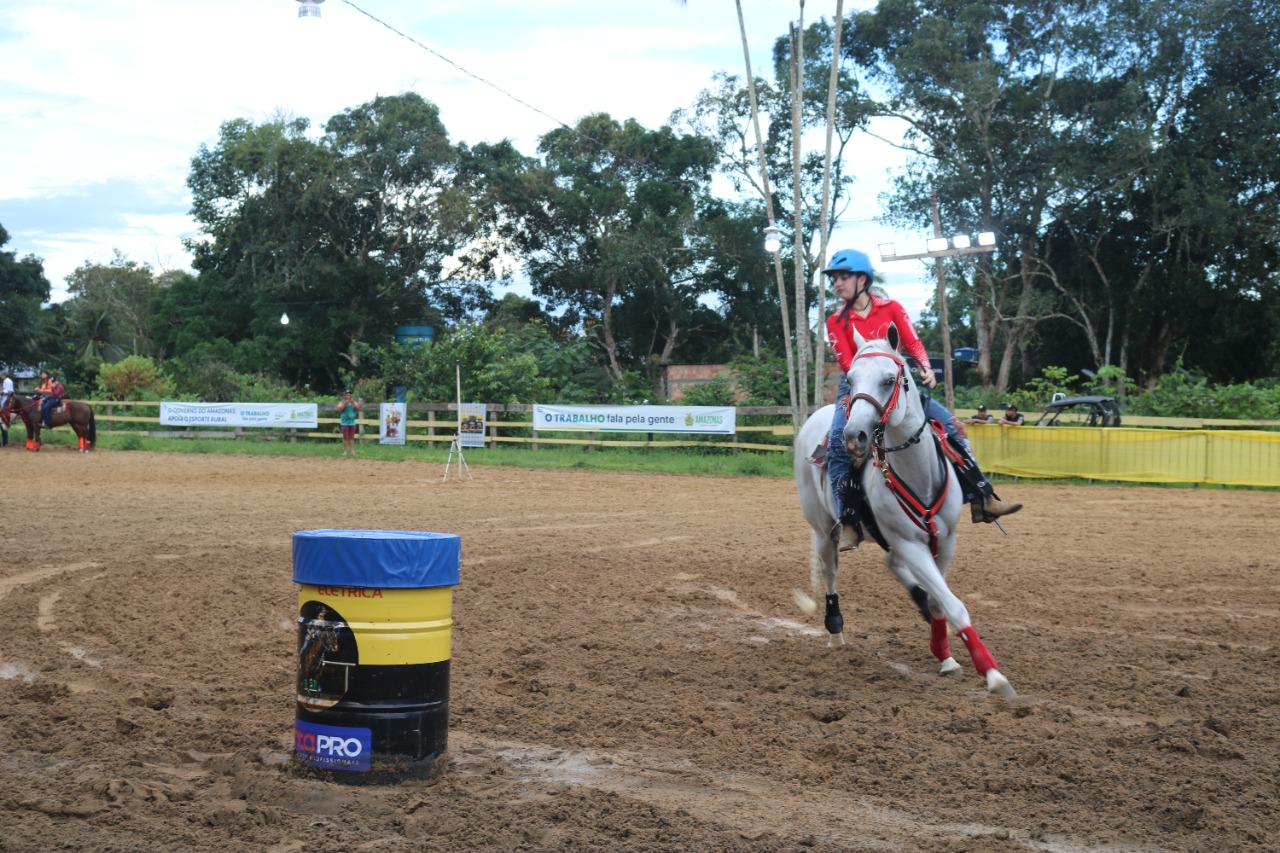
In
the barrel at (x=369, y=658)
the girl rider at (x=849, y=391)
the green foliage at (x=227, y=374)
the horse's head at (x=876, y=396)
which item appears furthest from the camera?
the green foliage at (x=227, y=374)

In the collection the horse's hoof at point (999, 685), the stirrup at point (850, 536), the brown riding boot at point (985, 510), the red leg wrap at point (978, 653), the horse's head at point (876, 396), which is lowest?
the horse's hoof at point (999, 685)

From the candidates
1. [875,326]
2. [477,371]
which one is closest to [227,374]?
[477,371]

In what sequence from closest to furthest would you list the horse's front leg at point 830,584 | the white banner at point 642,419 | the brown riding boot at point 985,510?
1. the brown riding boot at point 985,510
2. the horse's front leg at point 830,584
3. the white banner at point 642,419

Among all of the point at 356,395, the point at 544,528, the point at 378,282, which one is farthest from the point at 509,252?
the point at 544,528

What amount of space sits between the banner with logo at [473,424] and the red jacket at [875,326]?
2296 centimetres

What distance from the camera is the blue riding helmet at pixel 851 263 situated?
25.7 feet

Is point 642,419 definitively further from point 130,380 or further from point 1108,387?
point 130,380

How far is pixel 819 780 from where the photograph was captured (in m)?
5.16

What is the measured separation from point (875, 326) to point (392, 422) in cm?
2839

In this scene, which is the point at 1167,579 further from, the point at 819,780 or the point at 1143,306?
the point at 1143,306

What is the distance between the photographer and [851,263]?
783cm

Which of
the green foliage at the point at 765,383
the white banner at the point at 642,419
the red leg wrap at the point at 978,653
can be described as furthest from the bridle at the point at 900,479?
the green foliage at the point at 765,383

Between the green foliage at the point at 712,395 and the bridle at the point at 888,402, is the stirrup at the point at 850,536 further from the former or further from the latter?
the green foliage at the point at 712,395

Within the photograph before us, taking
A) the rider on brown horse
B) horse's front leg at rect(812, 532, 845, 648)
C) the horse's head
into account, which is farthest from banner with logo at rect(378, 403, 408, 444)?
the horse's head
